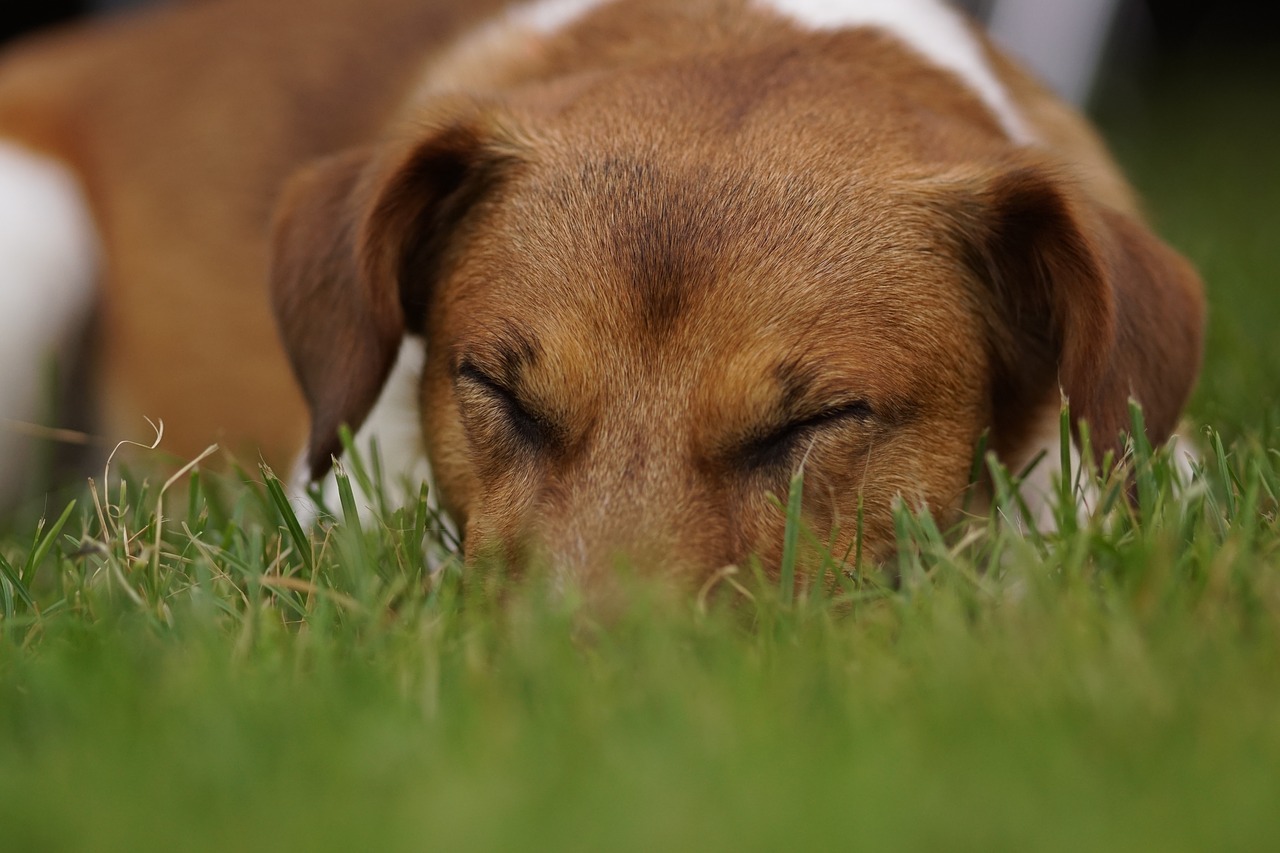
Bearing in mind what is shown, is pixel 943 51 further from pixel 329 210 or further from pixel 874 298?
pixel 329 210

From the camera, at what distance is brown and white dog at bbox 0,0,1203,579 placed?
257 centimetres

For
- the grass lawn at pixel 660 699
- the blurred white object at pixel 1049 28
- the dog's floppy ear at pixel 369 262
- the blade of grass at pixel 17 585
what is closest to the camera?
the grass lawn at pixel 660 699

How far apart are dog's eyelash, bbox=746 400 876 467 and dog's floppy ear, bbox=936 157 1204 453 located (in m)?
0.44

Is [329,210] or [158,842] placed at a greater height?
A: [329,210]

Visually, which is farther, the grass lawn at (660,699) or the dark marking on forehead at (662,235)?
the dark marking on forehead at (662,235)

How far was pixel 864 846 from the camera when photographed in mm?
1501

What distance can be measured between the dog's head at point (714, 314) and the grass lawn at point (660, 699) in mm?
180

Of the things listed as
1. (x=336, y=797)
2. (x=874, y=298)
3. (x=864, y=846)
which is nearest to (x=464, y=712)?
(x=336, y=797)

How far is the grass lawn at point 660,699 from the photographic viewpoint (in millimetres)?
1585

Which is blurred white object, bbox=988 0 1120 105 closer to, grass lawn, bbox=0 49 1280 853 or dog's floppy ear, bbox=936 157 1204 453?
dog's floppy ear, bbox=936 157 1204 453

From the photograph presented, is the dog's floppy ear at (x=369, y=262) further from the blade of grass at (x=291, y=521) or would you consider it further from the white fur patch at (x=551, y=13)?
the white fur patch at (x=551, y=13)

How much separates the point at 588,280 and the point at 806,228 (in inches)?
16.0

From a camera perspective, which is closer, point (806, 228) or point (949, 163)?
point (806, 228)

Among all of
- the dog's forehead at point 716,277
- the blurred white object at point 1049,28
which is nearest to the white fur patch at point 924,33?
the dog's forehead at point 716,277
